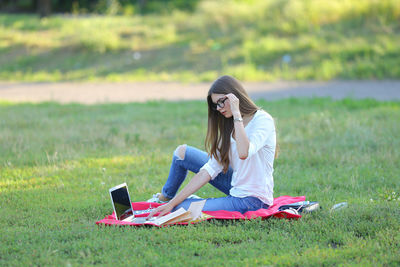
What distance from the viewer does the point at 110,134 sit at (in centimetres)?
893

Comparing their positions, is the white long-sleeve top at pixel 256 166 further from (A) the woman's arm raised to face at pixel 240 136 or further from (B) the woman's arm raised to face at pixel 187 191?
(A) the woman's arm raised to face at pixel 240 136

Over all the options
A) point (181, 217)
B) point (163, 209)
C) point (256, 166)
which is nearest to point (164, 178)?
point (163, 209)

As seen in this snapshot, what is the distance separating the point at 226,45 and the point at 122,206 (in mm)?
14172

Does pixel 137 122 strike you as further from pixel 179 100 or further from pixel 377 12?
pixel 377 12

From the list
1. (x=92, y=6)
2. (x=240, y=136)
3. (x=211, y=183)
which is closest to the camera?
(x=240, y=136)

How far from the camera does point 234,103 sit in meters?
4.61

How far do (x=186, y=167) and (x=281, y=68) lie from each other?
36.0 feet

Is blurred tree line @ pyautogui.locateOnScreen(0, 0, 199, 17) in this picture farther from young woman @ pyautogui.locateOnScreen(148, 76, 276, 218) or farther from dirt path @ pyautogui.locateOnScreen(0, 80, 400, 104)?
young woman @ pyautogui.locateOnScreen(148, 76, 276, 218)

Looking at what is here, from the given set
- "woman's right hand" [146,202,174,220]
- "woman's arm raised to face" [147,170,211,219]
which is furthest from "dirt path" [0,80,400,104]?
"woman's right hand" [146,202,174,220]

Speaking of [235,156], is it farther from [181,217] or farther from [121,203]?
Answer: [121,203]

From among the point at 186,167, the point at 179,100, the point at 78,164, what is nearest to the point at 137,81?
the point at 179,100

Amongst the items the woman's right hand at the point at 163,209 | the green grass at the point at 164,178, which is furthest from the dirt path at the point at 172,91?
the woman's right hand at the point at 163,209

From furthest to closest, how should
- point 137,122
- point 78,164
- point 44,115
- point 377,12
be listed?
point 377,12 → point 44,115 → point 137,122 → point 78,164

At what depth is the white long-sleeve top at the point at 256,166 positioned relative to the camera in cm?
475
